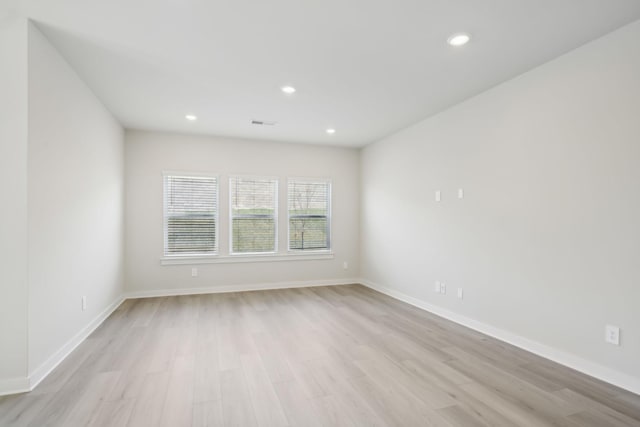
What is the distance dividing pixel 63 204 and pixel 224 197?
2663 mm

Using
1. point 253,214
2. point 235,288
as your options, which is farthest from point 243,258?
point 253,214

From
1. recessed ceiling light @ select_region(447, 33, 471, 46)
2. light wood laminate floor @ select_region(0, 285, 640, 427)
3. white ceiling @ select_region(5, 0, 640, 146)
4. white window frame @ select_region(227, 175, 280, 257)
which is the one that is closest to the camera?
light wood laminate floor @ select_region(0, 285, 640, 427)

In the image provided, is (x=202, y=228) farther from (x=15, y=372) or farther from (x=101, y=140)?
(x=15, y=372)

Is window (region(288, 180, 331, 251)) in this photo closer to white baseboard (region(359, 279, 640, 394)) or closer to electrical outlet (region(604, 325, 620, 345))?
white baseboard (region(359, 279, 640, 394))

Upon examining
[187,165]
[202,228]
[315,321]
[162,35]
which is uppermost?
[162,35]


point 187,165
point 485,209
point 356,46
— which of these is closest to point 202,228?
point 187,165

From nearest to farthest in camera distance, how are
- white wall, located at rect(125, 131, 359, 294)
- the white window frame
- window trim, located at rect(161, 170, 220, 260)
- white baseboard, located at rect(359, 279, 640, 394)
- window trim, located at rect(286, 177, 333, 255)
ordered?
white baseboard, located at rect(359, 279, 640, 394) < white wall, located at rect(125, 131, 359, 294) < window trim, located at rect(161, 170, 220, 260) < the white window frame < window trim, located at rect(286, 177, 333, 255)

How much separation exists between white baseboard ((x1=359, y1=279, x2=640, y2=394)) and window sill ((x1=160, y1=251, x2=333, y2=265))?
217 centimetres

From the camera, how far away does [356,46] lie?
100 inches

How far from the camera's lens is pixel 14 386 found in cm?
217

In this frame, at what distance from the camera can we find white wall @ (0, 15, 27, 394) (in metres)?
2.14

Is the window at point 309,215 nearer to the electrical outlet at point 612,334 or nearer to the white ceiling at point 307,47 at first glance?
the white ceiling at point 307,47

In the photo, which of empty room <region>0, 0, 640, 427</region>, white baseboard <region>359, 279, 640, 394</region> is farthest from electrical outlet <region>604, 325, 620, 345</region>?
white baseboard <region>359, 279, 640, 394</region>

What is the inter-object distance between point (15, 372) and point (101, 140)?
2561 millimetres
